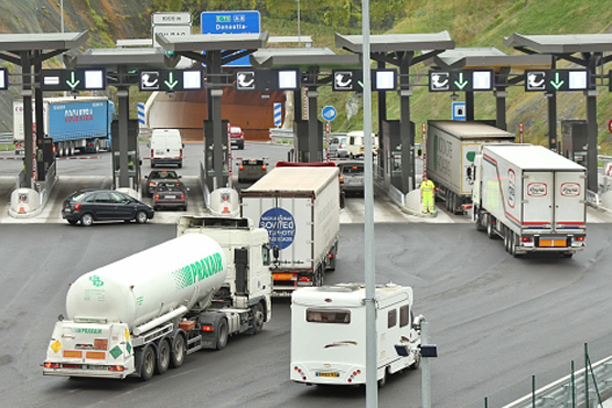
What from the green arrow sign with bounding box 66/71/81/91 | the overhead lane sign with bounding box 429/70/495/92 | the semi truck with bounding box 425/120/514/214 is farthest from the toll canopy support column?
the semi truck with bounding box 425/120/514/214

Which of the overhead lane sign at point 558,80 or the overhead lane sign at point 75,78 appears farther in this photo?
the overhead lane sign at point 558,80

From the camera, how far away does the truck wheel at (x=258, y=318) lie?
94.2ft

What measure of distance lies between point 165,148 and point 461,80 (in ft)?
75.9

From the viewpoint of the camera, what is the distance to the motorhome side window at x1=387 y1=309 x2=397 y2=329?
22875mm

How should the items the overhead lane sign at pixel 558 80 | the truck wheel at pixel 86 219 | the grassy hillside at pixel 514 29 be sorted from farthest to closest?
the grassy hillside at pixel 514 29
the overhead lane sign at pixel 558 80
the truck wheel at pixel 86 219

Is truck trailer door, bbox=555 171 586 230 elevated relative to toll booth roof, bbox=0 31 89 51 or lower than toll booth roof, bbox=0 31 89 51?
lower

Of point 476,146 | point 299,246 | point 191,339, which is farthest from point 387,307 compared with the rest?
point 476,146

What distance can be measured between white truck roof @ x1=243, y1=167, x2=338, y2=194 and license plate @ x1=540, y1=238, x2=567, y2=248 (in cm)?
698

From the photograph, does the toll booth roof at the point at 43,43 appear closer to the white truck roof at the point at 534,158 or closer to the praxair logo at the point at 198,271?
the white truck roof at the point at 534,158

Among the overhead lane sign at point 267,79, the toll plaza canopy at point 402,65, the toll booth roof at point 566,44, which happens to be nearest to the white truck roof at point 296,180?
the overhead lane sign at point 267,79

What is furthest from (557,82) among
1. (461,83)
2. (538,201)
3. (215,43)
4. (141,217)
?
(141,217)

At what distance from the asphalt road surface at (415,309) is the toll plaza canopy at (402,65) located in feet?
26.8

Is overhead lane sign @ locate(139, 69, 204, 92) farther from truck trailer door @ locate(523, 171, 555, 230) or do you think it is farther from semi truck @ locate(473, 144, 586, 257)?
truck trailer door @ locate(523, 171, 555, 230)

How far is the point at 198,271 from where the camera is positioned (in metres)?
25.7
